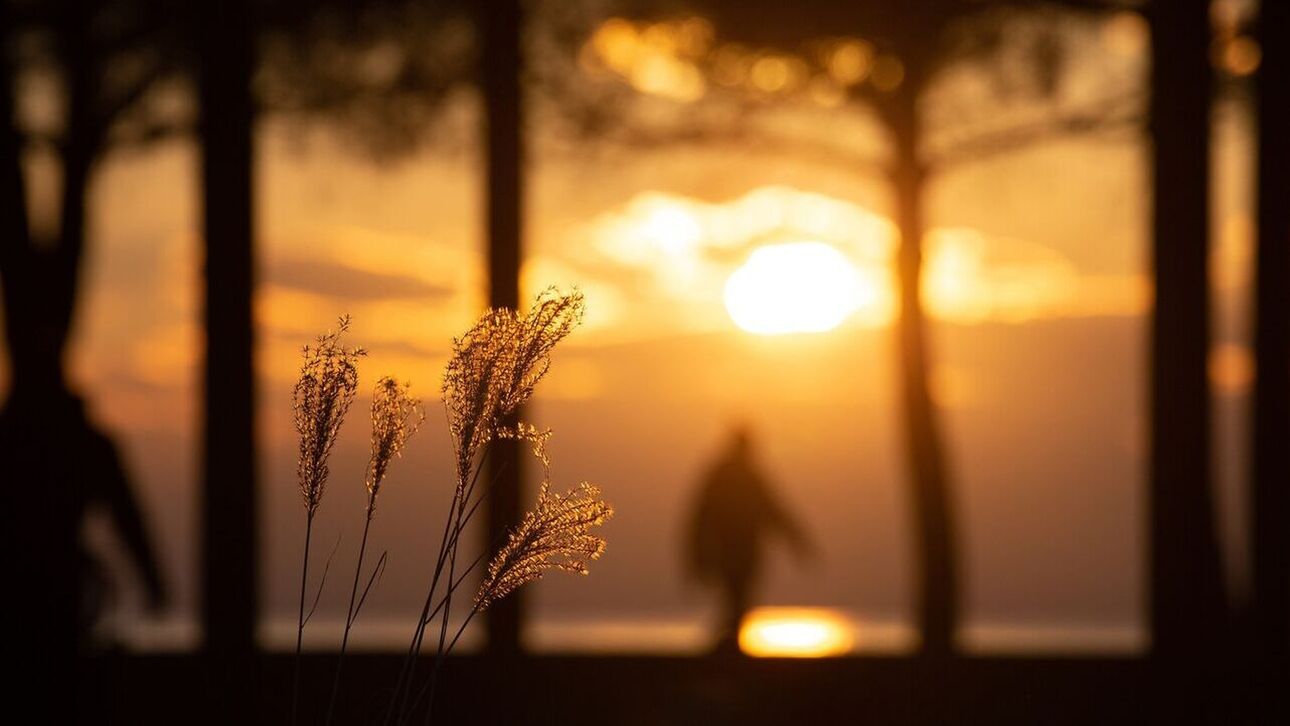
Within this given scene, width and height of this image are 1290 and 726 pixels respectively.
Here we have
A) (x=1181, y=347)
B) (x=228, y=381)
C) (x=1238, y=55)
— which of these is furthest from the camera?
(x=1238, y=55)

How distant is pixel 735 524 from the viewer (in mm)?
10883

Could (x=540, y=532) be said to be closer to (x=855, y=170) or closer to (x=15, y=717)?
(x=15, y=717)

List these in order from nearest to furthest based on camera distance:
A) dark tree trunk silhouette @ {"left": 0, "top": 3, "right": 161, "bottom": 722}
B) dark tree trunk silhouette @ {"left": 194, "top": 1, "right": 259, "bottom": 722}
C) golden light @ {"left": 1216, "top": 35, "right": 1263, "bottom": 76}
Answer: dark tree trunk silhouette @ {"left": 0, "top": 3, "right": 161, "bottom": 722}, dark tree trunk silhouette @ {"left": 194, "top": 1, "right": 259, "bottom": 722}, golden light @ {"left": 1216, "top": 35, "right": 1263, "bottom": 76}

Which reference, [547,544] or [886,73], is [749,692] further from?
[886,73]

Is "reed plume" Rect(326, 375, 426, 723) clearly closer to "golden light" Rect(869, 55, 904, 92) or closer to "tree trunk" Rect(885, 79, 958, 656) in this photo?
"tree trunk" Rect(885, 79, 958, 656)

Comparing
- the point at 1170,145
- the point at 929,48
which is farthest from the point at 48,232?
the point at 1170,145

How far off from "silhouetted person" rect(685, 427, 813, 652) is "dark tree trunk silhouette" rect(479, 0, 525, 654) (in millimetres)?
3151

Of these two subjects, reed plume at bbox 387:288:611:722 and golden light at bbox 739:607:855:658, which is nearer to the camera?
reed plume at bbox 387:288:611:722

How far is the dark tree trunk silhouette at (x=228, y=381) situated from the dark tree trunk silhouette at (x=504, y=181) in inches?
40.9

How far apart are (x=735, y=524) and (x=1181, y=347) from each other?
373 cm

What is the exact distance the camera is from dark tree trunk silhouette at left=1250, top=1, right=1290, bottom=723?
8.00m

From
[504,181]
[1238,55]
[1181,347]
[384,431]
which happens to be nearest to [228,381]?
[504,181]

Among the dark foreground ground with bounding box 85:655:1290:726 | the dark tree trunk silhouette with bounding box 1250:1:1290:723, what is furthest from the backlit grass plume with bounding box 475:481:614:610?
the dark tree trunk silhouette with bounding box 1250:1:1290:723

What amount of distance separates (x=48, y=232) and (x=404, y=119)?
2.30m
